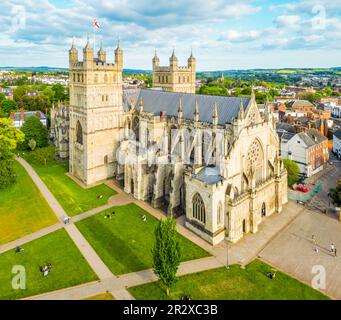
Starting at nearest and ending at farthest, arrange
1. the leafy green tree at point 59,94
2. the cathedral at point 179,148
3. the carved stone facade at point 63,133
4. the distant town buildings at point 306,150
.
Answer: the cathedral at point 179,148 < the distant town buildings at point 306,150 < the carved stone facade at point 63,133 < the leafy green tree at point 59,94

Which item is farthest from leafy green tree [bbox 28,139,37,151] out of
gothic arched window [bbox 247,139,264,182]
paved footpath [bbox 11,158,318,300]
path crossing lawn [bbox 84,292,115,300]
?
path crossing lawn [bbox 84,292,115,300]

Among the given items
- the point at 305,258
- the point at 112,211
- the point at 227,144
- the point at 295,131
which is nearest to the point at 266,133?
the point at 227,144

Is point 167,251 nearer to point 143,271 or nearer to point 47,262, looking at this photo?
point 143,271

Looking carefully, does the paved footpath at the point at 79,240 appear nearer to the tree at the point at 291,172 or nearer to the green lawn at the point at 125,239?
the green lawn at the point at 125,239

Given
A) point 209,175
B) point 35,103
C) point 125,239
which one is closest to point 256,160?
point 209,175

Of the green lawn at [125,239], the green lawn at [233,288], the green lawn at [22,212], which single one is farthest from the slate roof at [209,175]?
the green lawn at [22,212]

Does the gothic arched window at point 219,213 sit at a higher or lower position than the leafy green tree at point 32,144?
lower
